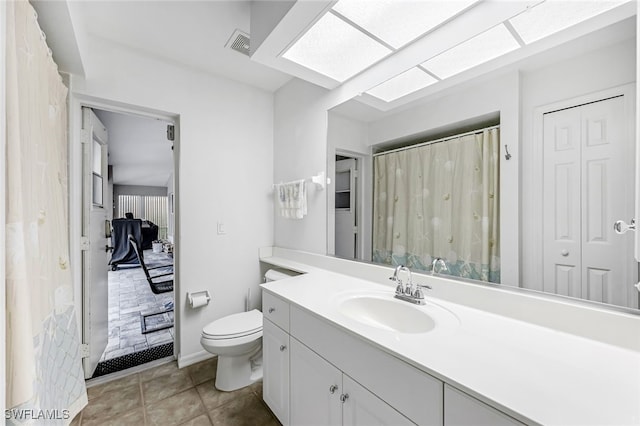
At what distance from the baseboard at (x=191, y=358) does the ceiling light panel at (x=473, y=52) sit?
8.56 feet

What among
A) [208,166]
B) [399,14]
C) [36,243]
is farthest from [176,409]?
[399,14]

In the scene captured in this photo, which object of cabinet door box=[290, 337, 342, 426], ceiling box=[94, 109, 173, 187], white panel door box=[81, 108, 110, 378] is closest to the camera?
cabinet door box=[290, 337, 342, 426]

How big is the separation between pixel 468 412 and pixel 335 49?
67.2 inches

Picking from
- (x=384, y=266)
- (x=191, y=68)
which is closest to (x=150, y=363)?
(x=384, y=266)

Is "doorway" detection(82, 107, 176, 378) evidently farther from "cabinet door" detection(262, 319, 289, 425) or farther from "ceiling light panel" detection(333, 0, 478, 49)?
"ceiling light panel" detection(333, 0, 478, 49)

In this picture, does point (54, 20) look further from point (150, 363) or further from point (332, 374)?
point (150, 363)

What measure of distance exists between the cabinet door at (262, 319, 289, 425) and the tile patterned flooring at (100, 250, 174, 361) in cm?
156

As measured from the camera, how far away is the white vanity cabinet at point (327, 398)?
884mm

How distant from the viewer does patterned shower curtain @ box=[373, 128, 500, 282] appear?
1.17 metres

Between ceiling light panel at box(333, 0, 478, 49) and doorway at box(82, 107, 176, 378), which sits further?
doorway at box(82, 107, 176, 378)

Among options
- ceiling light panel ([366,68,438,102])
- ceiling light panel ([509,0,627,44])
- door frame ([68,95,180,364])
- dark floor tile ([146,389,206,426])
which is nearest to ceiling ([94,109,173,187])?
door frame ([68,95,180,364])

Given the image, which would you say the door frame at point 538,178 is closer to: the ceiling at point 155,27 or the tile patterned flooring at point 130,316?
the ceiling at point 155,27

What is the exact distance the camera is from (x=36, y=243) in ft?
3.28

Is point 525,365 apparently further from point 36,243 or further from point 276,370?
point 36,243
